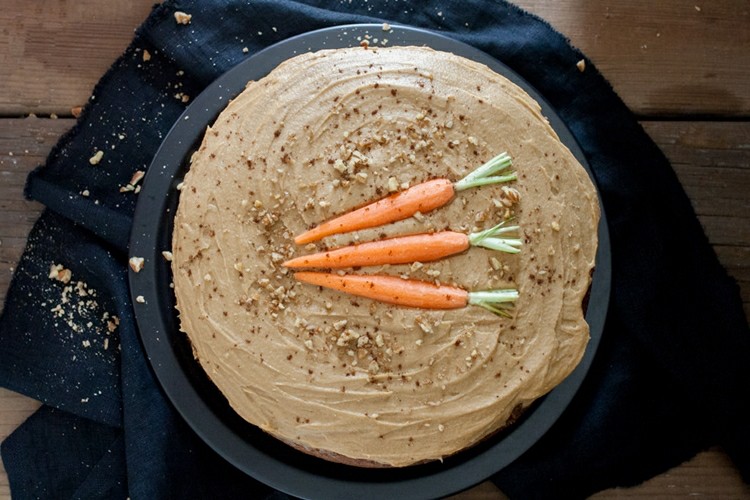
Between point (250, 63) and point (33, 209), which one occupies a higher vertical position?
point (250, 63)

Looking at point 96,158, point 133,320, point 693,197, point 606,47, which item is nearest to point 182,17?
point 96,158

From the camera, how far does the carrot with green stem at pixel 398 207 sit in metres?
2.08

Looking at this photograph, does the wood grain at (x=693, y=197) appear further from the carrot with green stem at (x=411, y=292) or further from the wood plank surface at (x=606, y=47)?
the carrot with green stem at (x=411, y=292)

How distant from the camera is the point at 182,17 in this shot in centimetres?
250

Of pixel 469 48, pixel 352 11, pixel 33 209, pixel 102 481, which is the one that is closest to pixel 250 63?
pixel 352 11

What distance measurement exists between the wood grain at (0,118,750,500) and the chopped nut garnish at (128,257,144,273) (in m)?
0.57

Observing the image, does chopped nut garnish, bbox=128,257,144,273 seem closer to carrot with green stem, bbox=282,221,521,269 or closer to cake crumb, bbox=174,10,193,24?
carrot with green stem, bbox=282,221,521,269

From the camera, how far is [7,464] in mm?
2541

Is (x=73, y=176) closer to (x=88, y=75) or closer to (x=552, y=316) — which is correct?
(x=88, y=75)

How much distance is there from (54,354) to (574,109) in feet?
5.78

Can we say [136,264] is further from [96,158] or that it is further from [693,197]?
[693,197]

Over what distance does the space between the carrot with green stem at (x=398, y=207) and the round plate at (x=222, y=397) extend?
418 millimetres

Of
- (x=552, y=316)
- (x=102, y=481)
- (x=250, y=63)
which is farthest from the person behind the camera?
(x=102, y=481)

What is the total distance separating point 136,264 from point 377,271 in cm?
69
